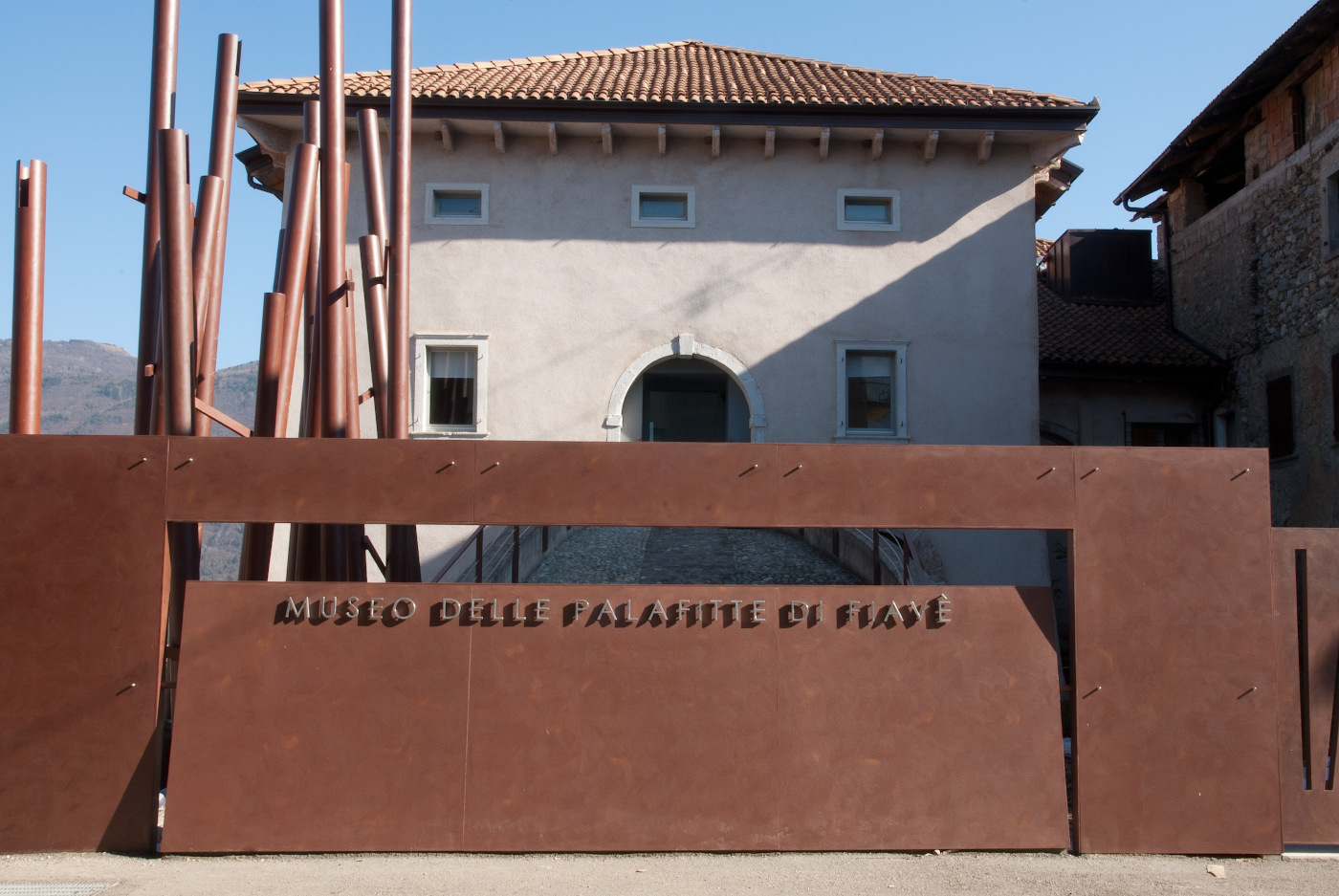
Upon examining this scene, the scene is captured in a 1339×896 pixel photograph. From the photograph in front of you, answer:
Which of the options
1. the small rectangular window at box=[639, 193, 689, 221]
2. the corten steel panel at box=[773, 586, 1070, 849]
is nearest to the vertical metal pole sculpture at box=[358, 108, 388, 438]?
the corten steel panel at box=[773, 586, 1070, 849]

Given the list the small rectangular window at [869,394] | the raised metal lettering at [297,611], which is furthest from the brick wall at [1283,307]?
the raised metal lettering at [297,611]

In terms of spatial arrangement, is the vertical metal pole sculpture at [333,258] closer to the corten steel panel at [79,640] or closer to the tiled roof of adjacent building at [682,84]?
the corten steel panel at [79,640]

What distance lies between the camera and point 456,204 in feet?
55.3

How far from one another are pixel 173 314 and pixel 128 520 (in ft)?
5.52

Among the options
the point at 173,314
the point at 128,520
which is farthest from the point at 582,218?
the point at 128,520

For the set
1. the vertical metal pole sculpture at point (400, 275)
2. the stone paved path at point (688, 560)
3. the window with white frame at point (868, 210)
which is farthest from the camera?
the window with white frame at point (868, 210)

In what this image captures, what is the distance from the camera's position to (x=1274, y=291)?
18438 mm

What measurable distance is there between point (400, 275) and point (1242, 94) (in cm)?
1595

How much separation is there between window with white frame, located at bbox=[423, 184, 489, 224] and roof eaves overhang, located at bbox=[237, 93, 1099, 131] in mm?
1090

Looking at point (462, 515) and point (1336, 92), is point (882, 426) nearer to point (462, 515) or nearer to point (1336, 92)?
point (1336, 92)

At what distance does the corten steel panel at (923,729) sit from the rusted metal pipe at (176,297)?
186 inches

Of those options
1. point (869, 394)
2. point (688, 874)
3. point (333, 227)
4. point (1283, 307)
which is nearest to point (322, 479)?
point (333, 227)

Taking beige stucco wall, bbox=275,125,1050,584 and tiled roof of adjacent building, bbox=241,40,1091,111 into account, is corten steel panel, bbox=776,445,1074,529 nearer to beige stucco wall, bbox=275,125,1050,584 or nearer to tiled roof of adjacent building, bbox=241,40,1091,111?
beige stucco wall, bbox=275,125,1050,584

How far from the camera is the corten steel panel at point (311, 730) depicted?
6.68m
